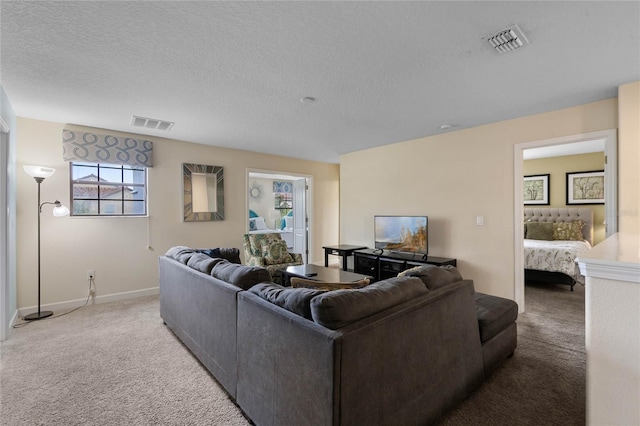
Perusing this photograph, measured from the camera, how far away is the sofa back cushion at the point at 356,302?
128cm

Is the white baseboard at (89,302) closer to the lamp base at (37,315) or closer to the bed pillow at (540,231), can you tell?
the lamp base at (37,315)

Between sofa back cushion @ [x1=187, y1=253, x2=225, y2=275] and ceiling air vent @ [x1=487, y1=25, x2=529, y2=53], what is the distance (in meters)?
2.62

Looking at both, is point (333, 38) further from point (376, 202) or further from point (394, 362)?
point (376, 202)

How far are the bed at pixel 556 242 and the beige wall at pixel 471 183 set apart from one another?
101 centimetres

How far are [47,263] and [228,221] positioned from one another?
2428 mm

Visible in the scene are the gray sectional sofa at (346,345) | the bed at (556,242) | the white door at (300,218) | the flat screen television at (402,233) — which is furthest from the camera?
the white door at (300,218)

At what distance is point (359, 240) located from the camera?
5605mm

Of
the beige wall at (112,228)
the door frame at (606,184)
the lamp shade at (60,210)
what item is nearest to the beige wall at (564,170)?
the door frame at (606,184)

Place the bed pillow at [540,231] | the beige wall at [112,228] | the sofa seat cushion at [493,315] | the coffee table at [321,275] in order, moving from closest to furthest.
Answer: the sofa seat cushion at [493,315], the coffee table at [321,275], the beige wall at [112,228], the bed pillow at [540,231]

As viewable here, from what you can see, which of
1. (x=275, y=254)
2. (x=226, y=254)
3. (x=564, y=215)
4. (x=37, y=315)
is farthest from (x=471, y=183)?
(x=37, y=315)

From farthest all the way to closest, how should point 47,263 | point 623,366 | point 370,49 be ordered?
point 47,263, point 370,49, point 623,366

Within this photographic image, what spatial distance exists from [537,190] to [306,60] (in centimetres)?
664

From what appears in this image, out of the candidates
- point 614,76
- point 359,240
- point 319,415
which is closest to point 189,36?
point 319,415

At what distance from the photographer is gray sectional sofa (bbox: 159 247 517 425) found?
4.02 feet
